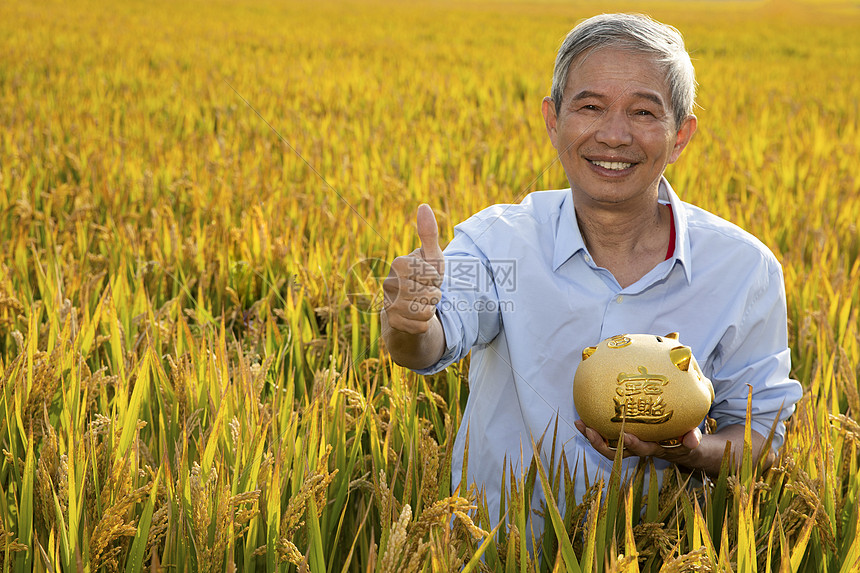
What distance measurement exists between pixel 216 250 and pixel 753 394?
1948 mm

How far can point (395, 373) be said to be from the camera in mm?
1602

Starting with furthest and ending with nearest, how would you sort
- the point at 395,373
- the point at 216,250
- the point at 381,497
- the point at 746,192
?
the point at 746,192 → the point at 216,250 → the point at 395,373 → the point at 381,497

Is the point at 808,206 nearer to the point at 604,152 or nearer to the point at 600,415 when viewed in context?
the point at 604,152

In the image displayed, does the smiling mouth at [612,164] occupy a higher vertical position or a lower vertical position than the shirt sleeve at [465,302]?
higher

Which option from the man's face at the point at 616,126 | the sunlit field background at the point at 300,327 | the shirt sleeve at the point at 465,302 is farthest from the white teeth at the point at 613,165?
the sunlit field background at the point at 300,327

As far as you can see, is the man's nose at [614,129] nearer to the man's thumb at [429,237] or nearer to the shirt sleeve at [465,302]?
the shirt sleeve at [465,302]

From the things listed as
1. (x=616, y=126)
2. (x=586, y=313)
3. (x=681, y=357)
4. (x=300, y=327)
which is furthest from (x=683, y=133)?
(x=300, y=327)

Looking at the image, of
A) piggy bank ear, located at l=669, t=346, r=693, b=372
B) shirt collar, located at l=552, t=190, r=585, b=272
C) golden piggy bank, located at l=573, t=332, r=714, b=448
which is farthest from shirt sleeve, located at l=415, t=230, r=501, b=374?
piggy bank ear, located at l=669, t=346, r=693, b=372

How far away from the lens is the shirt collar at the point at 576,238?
1.41 metres

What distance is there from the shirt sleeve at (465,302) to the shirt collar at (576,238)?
147mm

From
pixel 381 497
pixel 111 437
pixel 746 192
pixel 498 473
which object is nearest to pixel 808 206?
pixel 746 192

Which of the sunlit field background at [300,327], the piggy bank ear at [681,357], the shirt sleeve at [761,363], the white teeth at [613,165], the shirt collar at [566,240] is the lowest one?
the sunlit field background at [300,327]

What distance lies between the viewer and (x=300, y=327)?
2066 mm

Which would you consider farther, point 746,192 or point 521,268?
point 746,192
